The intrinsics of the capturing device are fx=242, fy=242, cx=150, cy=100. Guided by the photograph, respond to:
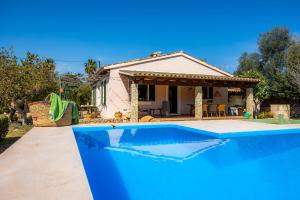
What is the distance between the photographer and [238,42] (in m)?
30.0

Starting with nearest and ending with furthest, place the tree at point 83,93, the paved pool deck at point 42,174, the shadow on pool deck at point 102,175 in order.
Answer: the paved pool deck at point 42,174, the shadow on pool deck at point 102,175, the tree at point 83,93

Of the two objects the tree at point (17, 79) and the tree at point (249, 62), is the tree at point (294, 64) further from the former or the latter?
the tree at point (17, 79)

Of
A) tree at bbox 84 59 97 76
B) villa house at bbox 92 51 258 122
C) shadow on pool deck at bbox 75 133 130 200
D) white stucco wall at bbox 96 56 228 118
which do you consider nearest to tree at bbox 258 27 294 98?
villa house at bbox 92 51 258 122

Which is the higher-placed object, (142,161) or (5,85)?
(5,85)

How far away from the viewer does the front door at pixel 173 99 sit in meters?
20.8

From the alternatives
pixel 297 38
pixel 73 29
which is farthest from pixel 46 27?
pixel 297 38

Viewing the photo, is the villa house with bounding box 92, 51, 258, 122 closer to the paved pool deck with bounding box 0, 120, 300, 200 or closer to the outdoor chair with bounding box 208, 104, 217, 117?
the outdoor chair with bounding box 208, 104, 217, 117

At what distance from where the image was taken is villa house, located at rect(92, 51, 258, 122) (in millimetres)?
17562

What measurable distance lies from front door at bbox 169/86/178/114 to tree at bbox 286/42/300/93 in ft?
33.4

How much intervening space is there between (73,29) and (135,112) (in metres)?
14.7

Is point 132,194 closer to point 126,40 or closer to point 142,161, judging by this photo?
point 142,161

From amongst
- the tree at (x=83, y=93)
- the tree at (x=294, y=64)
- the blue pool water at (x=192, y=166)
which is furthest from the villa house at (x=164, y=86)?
the tree at (x=83, y=93)

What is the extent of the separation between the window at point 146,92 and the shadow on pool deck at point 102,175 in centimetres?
988

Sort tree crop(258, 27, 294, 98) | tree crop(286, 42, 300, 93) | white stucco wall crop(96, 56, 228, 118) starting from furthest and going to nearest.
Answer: tree crop(258, 27, 294, 98)
tree crop(286, 42, 300, 93)
white stucco wall crop(96, 56, 228, 118)
